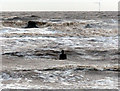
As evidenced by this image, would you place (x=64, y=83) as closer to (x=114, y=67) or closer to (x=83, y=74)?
(x=83, y=74)

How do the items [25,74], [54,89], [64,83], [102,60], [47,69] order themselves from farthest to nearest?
[102,60], [47,69], [25,74], [64,83], [54,89]

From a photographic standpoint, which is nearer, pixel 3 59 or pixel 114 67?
pixel 114 67

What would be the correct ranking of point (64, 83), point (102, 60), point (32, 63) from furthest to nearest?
point (102, 60) < point (32, 63) < point (64, 83)

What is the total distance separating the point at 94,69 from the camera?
14.0 m

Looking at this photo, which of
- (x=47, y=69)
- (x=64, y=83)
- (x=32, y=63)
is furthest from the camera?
(x=32, y=63)

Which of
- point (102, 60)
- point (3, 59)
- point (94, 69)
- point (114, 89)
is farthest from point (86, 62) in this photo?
point (114, 89)

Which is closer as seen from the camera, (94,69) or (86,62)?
(94,69)

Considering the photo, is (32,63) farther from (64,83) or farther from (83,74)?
(64,83)

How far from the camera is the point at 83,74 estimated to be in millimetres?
13102

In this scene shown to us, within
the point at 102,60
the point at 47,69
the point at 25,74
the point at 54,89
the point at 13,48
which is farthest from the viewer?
the point at 13,48

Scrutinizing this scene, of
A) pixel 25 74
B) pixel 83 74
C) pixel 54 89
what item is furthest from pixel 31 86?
pixel 83 74

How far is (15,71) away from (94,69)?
119 inches

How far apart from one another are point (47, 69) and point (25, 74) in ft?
4.17

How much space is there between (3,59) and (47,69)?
10.7 feet
